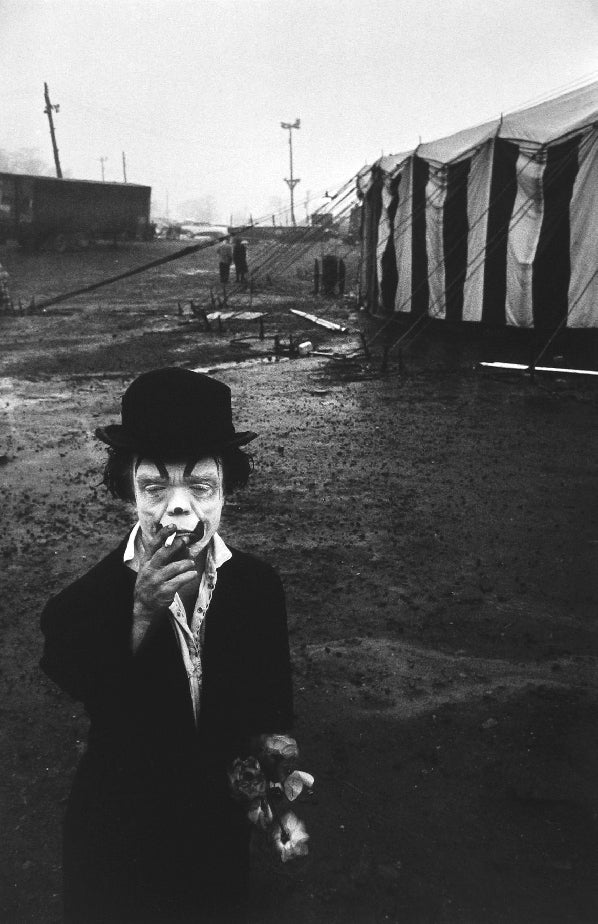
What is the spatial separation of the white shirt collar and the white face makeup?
28 millimetres

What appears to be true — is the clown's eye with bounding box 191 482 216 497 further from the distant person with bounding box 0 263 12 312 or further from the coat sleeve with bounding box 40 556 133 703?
the distant person with bounding box 0 263 12 312

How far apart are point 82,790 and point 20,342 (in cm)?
1510

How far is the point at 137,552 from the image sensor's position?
1792 mm

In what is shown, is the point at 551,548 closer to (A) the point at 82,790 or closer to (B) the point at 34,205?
(A) the point at 82,790

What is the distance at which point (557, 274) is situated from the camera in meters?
11.9

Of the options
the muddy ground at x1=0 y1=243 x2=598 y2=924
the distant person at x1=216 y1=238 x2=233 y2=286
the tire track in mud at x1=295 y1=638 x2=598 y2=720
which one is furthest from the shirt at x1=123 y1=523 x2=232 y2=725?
the distant person at x1=216 y1=238 x2=233 y2=286

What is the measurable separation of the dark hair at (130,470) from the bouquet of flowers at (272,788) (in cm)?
70

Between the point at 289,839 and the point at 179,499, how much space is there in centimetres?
89

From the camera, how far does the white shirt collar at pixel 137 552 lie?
5.81 ft

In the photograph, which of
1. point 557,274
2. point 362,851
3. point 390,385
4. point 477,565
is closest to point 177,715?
point 362,851

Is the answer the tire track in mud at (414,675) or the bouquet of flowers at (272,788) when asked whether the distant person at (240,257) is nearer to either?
the tire track in mud at (414,675)

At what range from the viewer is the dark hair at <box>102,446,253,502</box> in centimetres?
189

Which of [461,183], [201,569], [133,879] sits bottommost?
[133,879]

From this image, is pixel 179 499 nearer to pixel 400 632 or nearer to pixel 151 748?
pixel 151 748
